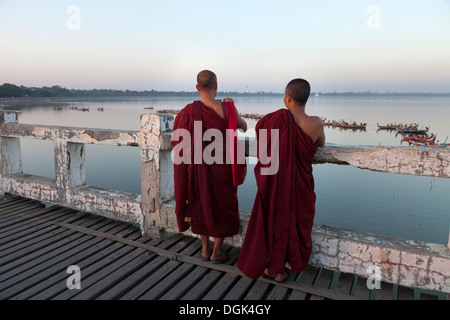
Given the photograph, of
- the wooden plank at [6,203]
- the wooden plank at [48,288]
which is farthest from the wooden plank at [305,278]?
the wooden plank at [6,203]

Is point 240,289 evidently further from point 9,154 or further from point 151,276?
point 9,154

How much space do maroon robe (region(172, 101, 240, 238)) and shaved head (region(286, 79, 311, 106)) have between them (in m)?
0.64

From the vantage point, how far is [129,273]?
2.97 metres

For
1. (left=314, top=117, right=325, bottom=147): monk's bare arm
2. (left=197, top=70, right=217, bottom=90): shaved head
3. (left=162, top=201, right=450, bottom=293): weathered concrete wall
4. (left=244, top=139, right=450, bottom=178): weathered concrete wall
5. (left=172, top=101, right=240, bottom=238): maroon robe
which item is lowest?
(left=162, top=201, right=450, bottom=293): weathered concrete wall

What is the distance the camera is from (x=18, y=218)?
4.31 meters

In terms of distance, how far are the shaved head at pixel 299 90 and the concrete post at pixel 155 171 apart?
1.57 meters

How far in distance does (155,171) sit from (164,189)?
24cm

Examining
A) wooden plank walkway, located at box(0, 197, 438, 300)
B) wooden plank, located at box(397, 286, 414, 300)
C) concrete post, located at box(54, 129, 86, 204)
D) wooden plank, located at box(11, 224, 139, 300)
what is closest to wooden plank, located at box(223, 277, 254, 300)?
wooden plank walkway, located at box(0, 197, 438, 300)

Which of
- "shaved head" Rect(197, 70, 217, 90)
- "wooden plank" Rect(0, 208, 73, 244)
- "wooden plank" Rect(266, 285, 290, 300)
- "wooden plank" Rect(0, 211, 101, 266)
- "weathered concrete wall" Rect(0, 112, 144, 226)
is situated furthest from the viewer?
"weathered concrete wall" Rect(0, 112, 144, 226)

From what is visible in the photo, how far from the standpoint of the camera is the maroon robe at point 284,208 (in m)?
2.61

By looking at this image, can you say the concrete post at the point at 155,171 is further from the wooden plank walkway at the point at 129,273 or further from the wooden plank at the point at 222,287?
the wooden plank at the point at 222,287

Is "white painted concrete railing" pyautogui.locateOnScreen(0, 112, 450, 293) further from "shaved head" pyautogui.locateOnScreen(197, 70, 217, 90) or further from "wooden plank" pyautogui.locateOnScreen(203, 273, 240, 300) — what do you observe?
"shaved head" pyautogui.locateOnScreen(197, 70, 217, 90)

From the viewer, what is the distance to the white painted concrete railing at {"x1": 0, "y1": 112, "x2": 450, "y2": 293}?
2549mm
